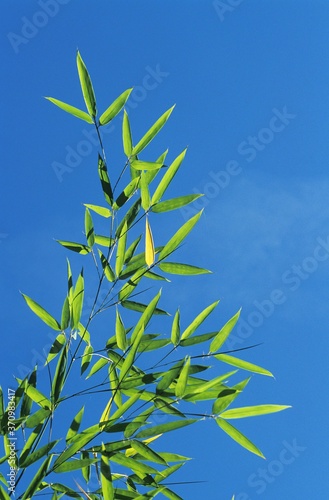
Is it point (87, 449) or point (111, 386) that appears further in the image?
point (111, 386)

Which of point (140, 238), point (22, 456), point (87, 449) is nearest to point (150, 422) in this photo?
point (87, 449)

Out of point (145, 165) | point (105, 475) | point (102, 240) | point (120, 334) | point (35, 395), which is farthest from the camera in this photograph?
point (102, 240)

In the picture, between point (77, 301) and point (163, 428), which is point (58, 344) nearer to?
point (77, 301)

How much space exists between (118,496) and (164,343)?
40 cm

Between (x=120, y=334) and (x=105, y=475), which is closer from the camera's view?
(x=105, y=475)

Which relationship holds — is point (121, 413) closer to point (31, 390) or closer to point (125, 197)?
point (31, 390)

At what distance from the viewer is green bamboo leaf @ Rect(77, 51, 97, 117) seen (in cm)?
179

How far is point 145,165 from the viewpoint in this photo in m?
1.81

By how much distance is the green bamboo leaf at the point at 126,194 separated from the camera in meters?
1.79

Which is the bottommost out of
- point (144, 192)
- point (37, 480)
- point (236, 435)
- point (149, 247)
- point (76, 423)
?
point (37, 480)

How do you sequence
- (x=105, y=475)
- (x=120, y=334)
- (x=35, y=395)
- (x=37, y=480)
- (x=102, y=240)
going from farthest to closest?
(x=102, y=240)
(x=120, y=334)
(x=35, y=395)
(x=105, y=475)
(x=37, y=480)

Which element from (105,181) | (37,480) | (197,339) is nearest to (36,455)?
(37,480)

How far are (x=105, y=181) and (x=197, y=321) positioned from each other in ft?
1.49

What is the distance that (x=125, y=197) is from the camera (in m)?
1.80
